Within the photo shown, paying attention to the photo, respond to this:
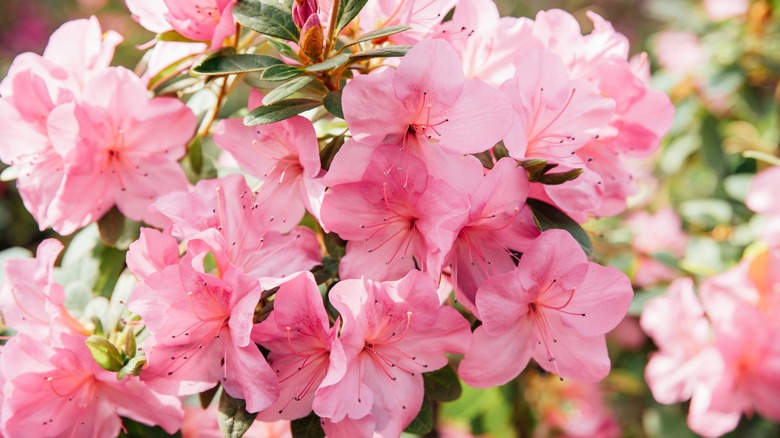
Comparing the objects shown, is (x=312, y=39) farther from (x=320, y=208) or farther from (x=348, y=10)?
(x=320, y=208)

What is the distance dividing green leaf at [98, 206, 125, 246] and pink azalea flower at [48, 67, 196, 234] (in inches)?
0.7

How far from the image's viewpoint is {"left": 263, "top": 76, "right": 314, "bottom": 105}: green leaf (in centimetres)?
79

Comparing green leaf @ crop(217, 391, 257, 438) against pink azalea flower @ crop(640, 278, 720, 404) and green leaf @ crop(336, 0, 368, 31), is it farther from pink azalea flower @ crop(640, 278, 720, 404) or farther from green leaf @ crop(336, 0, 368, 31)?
pink azalea flower @ crop(640, 278, 720, 404)

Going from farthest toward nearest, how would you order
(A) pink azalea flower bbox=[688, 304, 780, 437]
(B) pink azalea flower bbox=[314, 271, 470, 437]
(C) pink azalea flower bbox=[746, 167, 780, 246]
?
(C) pink azalea flower bbox=[746, 167, 780, 246], (A) pink azalea flower bbox=[688, 304, 780, 437], (B) pink azalea flower bbox=[314, 271, 470, 437]

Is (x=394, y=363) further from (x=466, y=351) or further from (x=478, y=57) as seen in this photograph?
(x=478, y=57)

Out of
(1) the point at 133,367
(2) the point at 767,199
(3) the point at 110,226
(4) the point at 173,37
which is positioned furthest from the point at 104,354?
(2) the point at 767,199

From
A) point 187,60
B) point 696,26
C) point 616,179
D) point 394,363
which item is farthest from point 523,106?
point 696,26

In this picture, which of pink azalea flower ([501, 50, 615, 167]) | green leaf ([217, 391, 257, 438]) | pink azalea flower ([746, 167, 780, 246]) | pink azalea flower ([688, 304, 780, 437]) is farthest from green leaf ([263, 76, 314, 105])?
pink azalea flower ([746, 167, 780, 246])

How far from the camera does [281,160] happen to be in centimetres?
90

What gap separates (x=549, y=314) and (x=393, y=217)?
0.22m

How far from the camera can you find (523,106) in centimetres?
83

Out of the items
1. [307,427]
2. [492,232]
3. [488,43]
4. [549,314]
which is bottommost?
[307,427]

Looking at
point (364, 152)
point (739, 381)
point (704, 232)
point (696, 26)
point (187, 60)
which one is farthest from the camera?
point (696, 26)

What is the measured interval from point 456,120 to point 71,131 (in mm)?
498
